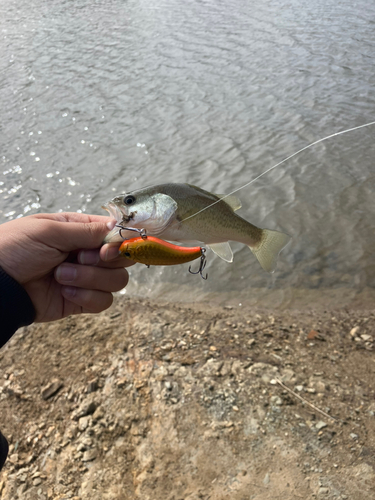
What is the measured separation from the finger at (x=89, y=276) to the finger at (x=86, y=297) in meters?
0.06

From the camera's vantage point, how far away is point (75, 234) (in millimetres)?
2551

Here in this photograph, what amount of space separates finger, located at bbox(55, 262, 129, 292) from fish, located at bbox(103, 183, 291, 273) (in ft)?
1.51

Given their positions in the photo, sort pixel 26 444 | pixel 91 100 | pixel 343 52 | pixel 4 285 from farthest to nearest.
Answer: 1. pixel 343 52
2. pixel 91 100
3. pixel 26 444
4. pixel 4 285

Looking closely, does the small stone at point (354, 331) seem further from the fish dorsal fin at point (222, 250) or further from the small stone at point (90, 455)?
the small stone at point (90, 455)

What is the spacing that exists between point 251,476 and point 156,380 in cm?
132

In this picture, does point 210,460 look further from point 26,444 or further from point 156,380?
point 26,444

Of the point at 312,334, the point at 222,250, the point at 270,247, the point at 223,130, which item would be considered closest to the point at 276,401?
the point at 312,334

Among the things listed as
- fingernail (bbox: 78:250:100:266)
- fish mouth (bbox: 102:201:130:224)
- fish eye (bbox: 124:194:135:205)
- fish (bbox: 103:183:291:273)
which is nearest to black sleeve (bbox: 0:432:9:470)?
fingernail (bbox: 78:250:100:266)

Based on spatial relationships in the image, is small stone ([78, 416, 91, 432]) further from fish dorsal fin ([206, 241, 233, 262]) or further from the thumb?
fish dorsal fin ([206, 241, 233, 262])

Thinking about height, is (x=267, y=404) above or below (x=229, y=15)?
below

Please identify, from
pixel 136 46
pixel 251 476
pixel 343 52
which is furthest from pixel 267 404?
pixel 136 46

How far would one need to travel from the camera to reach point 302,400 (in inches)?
149

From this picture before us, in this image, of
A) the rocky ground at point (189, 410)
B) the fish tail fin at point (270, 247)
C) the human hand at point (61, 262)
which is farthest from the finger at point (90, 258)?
the rocky ground at point (189, 410)

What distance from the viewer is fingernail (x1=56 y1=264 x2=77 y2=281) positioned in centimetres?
271
